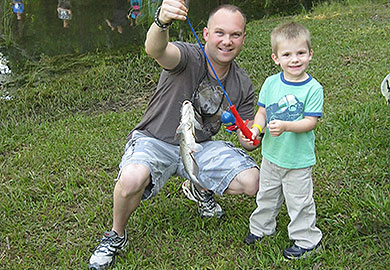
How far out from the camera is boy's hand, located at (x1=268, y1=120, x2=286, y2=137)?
2.30 m

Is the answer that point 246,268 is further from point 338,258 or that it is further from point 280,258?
point 338,258

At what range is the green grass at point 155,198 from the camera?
8.94 feet

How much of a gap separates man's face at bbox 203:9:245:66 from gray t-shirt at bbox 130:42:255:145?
0.45 feet

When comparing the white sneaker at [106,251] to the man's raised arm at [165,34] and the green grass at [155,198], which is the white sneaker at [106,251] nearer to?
the green grass at [155,198]

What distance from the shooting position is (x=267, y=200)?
Result: 2.70 m

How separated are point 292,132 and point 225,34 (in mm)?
760

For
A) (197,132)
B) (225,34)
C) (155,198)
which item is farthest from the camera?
(155,198)

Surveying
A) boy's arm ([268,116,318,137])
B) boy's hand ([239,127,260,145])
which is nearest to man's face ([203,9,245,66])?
boy's hand ([239,127,260,145])

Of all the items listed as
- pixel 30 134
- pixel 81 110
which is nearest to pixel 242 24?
pixel 30 134

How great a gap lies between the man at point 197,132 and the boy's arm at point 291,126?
0.45 metres

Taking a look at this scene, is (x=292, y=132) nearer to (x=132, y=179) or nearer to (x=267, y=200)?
(x=267, y=200)

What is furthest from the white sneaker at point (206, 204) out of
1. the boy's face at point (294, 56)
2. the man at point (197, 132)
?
the boy's face at point (294, 56)

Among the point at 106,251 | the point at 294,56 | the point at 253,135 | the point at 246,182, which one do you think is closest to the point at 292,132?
the point at 253,135

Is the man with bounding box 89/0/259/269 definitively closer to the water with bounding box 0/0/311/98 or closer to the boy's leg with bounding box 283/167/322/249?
the boy's leg with bounding box 283/167/322/249
